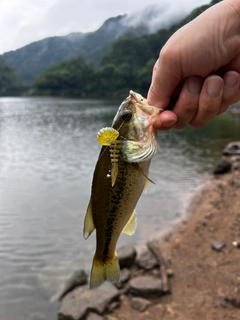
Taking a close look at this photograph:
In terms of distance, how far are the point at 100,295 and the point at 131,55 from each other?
352 feet

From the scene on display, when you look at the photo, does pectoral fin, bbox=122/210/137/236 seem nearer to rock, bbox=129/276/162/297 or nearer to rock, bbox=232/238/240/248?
rock, bbox=129/276/162/297

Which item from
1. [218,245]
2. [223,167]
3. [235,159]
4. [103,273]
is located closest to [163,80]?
[103,273]

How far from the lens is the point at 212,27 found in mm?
2248

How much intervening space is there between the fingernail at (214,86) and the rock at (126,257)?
5237 millimetres

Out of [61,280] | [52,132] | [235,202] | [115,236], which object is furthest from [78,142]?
[115,236]

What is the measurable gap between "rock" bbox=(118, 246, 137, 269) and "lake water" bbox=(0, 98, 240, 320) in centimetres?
81

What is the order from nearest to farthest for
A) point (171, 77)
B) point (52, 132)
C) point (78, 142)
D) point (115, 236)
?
point (171, 77), point (115, 236), point (78, 142), point (52, 132)

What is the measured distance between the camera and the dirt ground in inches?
212

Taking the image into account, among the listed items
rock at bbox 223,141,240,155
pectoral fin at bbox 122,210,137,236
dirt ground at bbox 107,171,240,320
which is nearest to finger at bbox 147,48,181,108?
pectoral fin at bbox 122,210,137,236

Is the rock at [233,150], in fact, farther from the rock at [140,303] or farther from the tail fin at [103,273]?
the tail fin at [103,273]

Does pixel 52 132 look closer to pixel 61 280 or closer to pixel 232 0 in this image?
pixel 61 280

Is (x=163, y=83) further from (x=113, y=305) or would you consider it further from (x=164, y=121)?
(x=113, y=305)

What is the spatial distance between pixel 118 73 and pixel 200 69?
102 m

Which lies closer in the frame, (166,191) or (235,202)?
(235,202)
